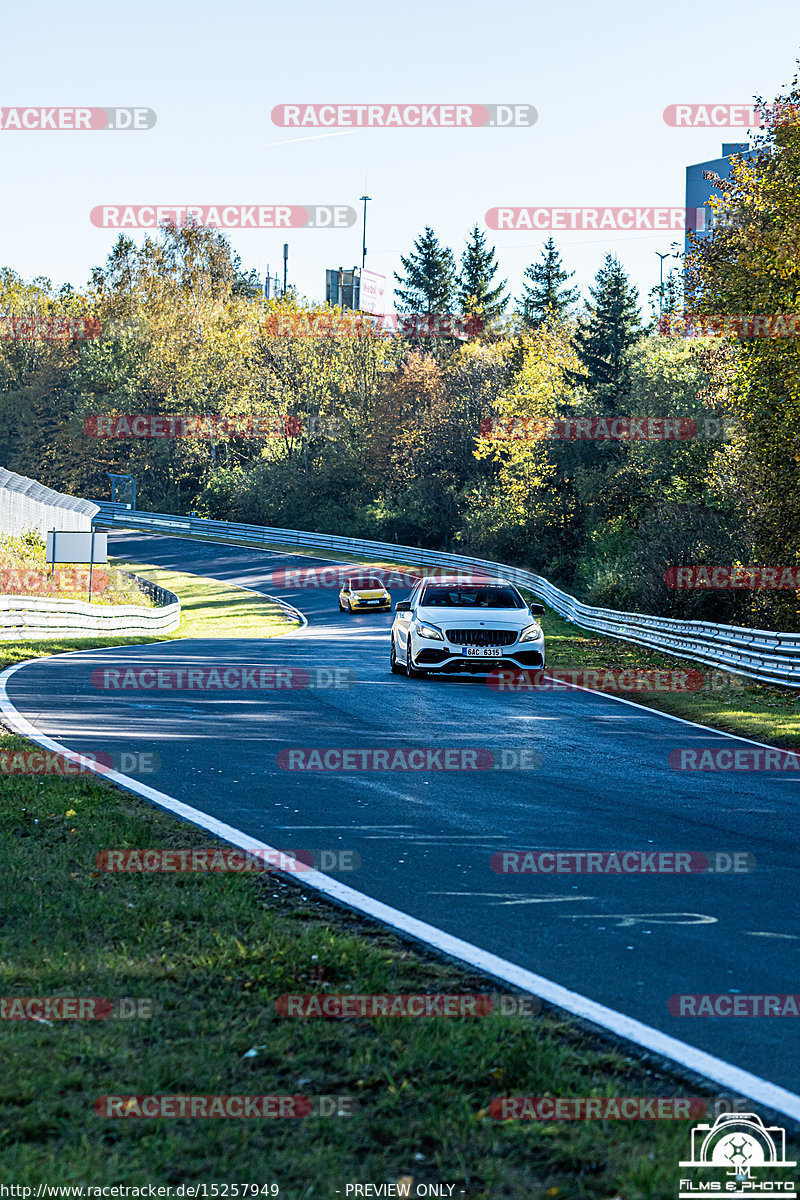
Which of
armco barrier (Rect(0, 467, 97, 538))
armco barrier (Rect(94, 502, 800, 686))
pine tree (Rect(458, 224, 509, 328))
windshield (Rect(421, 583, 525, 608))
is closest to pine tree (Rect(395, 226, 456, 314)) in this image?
pine tree (Rect(458, 224, 509, 328))

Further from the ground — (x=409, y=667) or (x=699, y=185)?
(x=699, y=185)

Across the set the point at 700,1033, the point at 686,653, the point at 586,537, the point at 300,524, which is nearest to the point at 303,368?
the point at 300,524

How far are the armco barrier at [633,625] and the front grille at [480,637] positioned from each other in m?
4.66

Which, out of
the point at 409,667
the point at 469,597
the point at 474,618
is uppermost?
the point at 469,597

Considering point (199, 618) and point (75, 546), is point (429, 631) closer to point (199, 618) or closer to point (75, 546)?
point (75, 546)

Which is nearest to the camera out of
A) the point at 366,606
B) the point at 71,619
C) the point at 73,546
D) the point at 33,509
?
the point at 71,619

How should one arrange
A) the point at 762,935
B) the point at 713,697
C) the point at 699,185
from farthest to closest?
1. the point at 699,185
2. the point at 713,697
3. the point at 762,935

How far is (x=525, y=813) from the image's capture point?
8703mm

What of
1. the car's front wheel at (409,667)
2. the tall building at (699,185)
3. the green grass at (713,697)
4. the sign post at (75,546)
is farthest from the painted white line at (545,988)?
the tall building at (699,185)

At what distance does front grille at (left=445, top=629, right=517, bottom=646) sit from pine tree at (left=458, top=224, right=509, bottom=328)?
3049 inches

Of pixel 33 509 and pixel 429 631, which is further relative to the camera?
pixel 33 509

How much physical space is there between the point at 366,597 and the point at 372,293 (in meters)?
53.7

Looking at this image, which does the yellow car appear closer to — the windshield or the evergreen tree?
the evergreen tree

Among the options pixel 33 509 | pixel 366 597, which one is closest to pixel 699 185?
pixel 366 597
